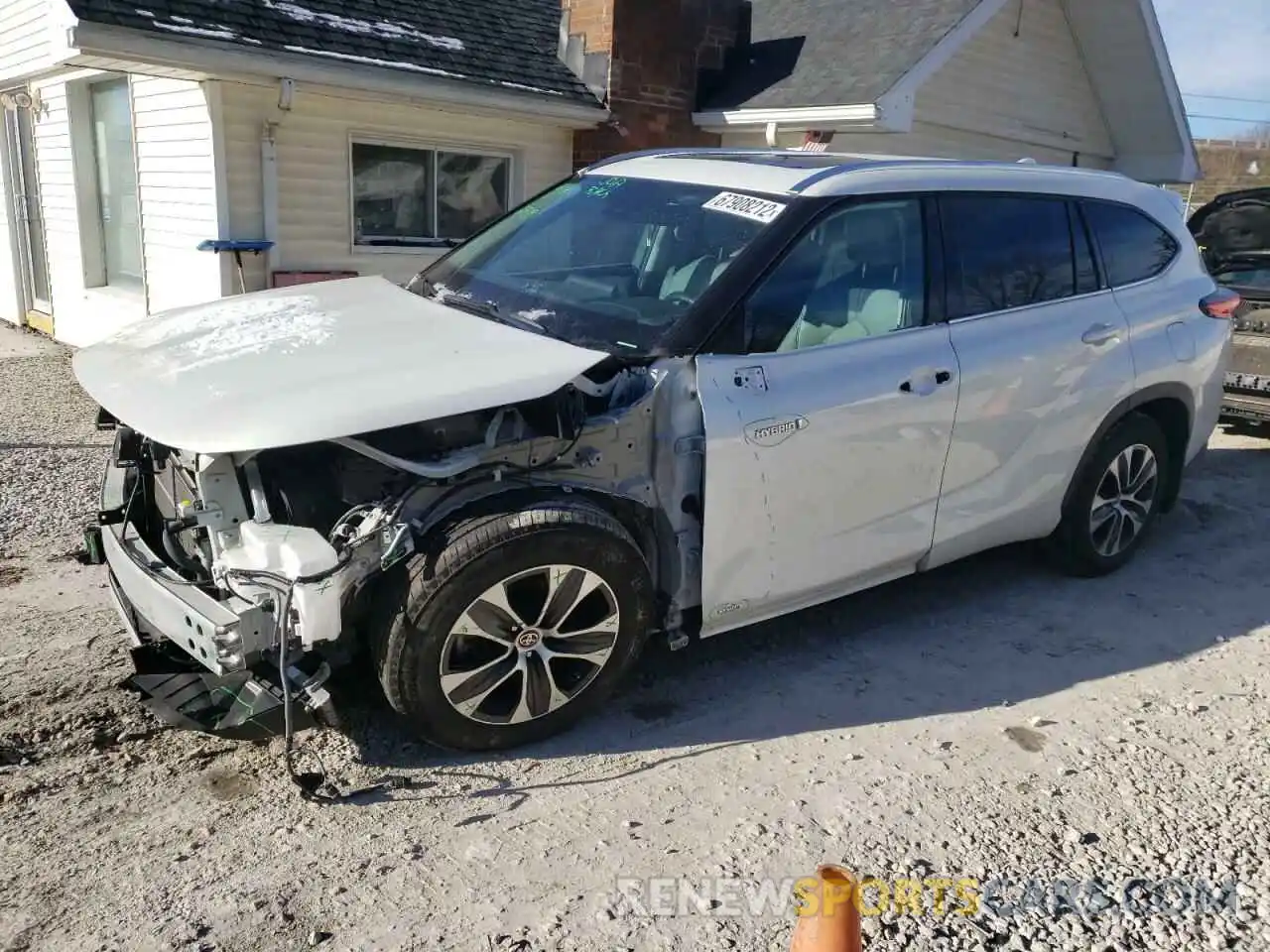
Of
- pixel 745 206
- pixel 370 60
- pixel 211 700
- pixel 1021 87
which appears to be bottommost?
pixel 211 700

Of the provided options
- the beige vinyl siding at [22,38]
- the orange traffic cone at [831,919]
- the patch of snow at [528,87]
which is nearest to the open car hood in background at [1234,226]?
the patch of snow at [528,87]

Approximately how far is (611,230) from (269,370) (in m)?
1.60

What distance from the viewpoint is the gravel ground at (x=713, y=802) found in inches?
107

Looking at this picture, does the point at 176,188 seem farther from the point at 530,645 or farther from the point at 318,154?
the point at 530,645

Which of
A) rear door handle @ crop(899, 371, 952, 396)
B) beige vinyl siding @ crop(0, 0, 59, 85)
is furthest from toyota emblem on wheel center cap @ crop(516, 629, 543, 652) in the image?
beige vinyl siding @ crop(0, 0, 59, 85)

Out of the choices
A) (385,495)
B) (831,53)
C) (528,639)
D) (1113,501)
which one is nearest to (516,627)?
(528,639)

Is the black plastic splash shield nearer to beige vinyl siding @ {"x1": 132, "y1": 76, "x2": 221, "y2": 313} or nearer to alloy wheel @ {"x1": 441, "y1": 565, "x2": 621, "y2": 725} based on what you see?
alloy wheel @ {"x1": 441, "y1": 565, "x2": 621, "y2": 725}

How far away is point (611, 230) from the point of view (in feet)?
13.9

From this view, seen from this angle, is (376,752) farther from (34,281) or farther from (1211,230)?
(34,281)

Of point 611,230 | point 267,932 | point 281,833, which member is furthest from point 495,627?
point 611,230

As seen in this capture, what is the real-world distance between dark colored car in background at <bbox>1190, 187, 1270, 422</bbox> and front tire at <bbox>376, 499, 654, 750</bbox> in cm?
561

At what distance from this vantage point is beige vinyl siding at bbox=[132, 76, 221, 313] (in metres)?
8.48

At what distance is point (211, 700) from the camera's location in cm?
318

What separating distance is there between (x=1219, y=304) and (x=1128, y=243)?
27.1 inches
